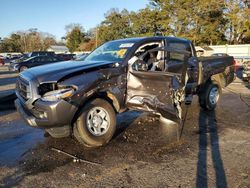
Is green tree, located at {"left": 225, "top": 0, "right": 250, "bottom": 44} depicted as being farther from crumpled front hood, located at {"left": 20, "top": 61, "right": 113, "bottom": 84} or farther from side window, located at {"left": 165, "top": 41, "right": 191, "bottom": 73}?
crumpled front hood, located at {"left": 20, "top": 61, "right": 113, "bottom": 84}

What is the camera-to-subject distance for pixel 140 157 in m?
4.41

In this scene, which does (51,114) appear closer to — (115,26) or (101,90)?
(101,90)

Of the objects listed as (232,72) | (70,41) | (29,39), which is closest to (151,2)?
(70,41)

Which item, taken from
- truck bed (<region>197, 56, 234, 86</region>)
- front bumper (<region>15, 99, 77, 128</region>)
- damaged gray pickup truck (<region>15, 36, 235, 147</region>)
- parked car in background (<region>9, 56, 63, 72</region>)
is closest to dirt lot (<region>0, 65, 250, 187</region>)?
damaged gray pickup truck (<region>15, 36, 235, 147</region>)

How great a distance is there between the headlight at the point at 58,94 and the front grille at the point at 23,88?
14.3 inches

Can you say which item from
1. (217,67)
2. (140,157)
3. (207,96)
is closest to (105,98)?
(140,157)

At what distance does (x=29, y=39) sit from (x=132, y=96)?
312 ft

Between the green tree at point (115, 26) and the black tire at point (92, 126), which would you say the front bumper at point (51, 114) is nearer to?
the black tire at point (92, 126)

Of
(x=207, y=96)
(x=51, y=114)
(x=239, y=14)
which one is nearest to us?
(x=51, y=114)

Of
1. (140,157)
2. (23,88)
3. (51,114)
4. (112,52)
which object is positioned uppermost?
(112,52)

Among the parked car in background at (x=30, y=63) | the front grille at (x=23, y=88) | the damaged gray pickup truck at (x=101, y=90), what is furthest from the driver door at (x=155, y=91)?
the parked car in background at (x=30, y=63)

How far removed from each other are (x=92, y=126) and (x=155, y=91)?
1.35m

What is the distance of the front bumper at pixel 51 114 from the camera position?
4.23m

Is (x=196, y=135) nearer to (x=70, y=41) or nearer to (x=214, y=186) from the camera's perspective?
(x=214, y=186)
